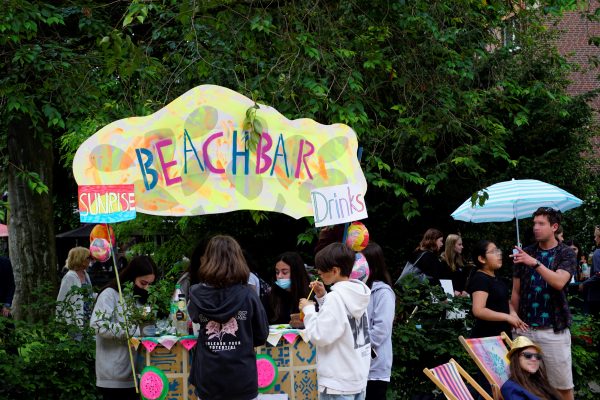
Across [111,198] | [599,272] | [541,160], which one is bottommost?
[599,272]

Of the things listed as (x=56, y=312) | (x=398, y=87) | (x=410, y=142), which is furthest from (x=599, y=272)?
(x=56, y=312)

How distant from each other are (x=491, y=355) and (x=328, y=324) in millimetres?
1987

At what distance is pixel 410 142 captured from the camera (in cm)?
1534

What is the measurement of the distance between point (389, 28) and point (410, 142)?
5970 mm

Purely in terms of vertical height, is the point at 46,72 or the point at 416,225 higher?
the point at 46,72

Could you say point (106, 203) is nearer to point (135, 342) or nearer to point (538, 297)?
point (135, 342)

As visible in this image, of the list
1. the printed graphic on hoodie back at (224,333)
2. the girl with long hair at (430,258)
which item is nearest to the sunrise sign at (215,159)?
the printed graphic on hoodie back at (224,333)

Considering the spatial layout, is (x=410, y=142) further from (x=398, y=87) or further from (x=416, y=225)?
(x=398, y=87)

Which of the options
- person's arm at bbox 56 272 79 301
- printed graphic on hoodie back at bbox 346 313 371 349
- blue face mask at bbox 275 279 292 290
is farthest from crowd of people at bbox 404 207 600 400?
person's arm at bbox 56 272 79 301

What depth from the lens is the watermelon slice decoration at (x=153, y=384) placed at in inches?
263

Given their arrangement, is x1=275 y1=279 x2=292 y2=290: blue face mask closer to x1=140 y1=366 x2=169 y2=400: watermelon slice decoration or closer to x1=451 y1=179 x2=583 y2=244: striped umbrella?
x1=140 y1=366 x2=169 y2=400: watermelon slice decoration

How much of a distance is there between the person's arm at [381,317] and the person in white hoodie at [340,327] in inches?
33.9

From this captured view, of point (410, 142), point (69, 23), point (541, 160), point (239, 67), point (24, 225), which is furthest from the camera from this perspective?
point (541, 160)

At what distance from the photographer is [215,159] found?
7.45 m
